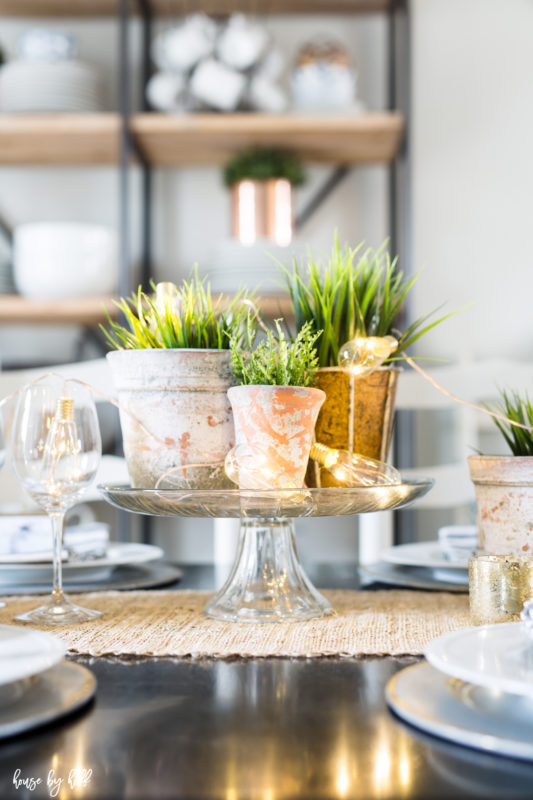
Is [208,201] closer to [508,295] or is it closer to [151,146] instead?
[151,146]

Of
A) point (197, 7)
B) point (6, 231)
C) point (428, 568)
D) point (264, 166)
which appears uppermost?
point (197, 7)

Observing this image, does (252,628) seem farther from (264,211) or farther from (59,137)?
(59,137)

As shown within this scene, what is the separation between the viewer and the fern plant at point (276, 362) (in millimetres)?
644

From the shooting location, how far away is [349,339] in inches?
29.1

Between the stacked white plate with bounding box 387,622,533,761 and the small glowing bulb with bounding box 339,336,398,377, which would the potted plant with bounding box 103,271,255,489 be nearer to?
the small glowing bulb with bounding box 339,336,398,377

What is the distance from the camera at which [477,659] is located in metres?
0.41

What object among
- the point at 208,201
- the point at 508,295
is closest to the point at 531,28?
the point at 508,295

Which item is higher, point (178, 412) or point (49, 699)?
point (178, 412)

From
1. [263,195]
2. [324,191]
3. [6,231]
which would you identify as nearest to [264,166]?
[263,195]

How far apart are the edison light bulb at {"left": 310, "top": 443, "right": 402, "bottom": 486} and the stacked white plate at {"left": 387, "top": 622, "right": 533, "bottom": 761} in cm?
21

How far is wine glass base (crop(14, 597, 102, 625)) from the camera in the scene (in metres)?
0.64

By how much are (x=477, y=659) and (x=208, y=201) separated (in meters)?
1.77

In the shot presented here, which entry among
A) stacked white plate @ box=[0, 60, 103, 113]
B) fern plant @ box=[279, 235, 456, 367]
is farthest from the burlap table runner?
stacked white plate @ box=[0, 60, 103, 113]

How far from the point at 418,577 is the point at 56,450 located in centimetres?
40
